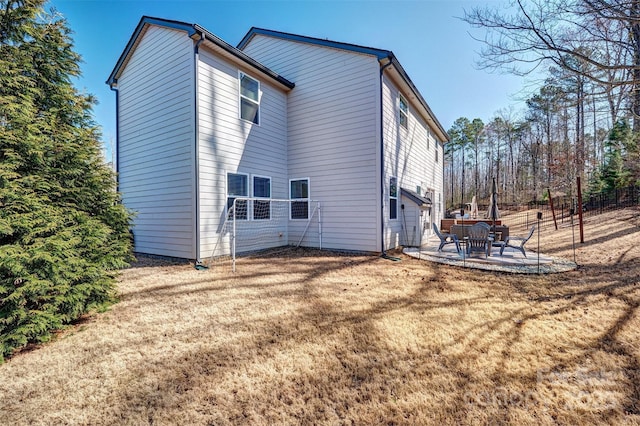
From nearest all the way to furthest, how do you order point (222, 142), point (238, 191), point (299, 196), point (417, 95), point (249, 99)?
point (222, 142) < point (238, 191) < point (249, 99) < point (299, 196) < point (417, 95)

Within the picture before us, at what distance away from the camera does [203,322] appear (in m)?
3.55

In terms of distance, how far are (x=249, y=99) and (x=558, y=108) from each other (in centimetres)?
855

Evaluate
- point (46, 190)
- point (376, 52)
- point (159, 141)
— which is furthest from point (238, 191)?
point (376, 52)

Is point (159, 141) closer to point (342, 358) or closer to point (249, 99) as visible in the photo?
point (249, 99)

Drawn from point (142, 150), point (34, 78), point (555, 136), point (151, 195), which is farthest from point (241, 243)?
point (555, 136)

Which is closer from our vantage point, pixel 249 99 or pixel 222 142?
pixel 222 142

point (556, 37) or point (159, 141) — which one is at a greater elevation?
point (556, 37)

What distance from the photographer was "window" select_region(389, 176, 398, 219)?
360 inches

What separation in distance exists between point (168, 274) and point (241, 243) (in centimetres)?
238

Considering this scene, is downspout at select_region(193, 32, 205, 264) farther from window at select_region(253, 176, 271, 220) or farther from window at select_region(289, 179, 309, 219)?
window at select_region(289, 179, 309, 219)

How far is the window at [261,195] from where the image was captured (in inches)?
341

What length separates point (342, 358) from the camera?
271cm

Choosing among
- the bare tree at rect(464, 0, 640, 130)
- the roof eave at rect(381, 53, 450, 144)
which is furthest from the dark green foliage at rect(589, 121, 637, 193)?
the bare tree at rect(464, 0, 640, 130)

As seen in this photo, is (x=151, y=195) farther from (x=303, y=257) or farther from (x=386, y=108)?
(x=386, y=108)
